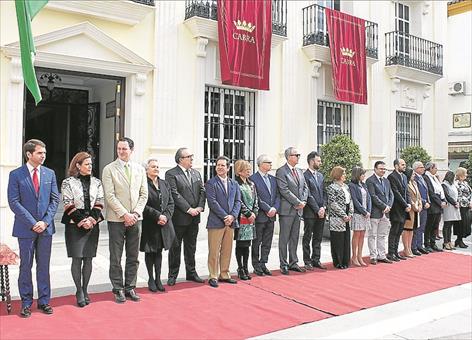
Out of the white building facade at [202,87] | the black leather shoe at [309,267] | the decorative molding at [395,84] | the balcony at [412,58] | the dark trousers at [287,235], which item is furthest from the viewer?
the decorative molding at [395,84]

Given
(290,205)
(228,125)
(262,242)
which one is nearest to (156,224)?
(262,242)

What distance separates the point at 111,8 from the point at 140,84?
1.54m

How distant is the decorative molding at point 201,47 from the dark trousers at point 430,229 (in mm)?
5833

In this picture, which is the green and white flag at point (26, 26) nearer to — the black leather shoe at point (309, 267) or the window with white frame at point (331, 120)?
the black leather shoe at point (309, 267)

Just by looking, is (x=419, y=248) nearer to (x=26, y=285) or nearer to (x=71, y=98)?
(x=26, y=285)

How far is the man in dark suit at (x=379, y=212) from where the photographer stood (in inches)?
319

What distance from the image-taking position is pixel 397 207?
8398 millimetres

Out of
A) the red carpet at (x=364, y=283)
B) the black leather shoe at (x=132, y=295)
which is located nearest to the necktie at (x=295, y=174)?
the red carpet at (x=364, y=283)

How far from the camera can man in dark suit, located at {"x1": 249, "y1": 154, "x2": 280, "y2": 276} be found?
23.0ft

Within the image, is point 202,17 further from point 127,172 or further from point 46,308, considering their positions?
point 46,308

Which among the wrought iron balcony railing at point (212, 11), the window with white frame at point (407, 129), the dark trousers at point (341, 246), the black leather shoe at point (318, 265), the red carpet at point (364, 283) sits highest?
the wrought iron balcony railing at point (212, 11)

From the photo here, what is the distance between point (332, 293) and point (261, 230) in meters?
1.44

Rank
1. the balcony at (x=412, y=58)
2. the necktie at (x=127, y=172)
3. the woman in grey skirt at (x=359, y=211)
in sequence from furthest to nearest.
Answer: the balcony at (x=412, y=58), the woman in grey skirt at (x=359, y=211), the necktie at (x=127, y=172)

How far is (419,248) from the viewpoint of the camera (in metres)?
9.30
